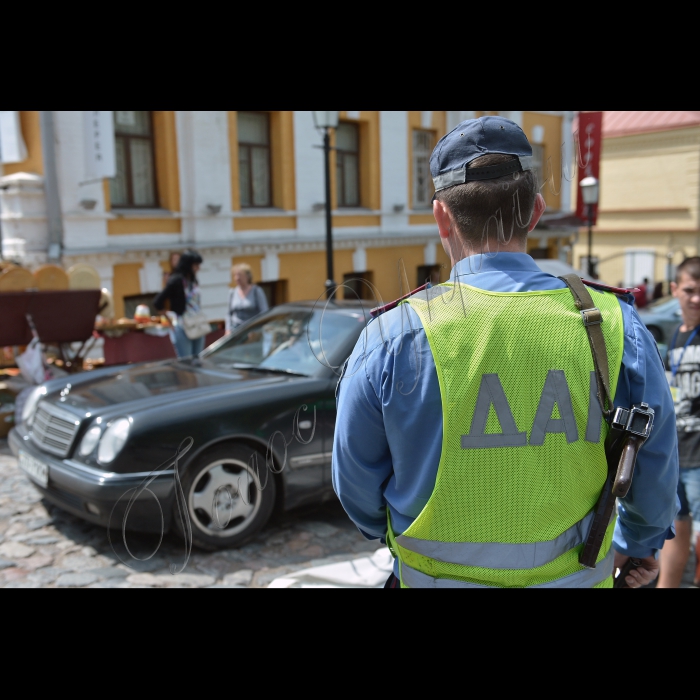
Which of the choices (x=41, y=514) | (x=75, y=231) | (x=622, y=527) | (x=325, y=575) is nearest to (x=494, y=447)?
(x=622, y=527)

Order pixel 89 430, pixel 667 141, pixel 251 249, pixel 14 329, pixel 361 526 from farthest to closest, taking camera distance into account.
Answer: pixel 667 141
pixel 251 249
pixel 14 329
pixel 89 430
pixel 361 526

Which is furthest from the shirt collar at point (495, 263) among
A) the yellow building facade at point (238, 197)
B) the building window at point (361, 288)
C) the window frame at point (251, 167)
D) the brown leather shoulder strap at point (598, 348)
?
the window frame at point (251, 167)

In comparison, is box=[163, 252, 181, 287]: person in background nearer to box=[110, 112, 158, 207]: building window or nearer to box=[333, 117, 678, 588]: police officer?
box=[110, 112, 158, 207]: building window

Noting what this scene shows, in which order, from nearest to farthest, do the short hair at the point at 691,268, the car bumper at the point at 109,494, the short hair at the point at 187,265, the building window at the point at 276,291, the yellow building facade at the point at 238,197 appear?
the short hair at the point at 691,268
the car bumper at the point at 109,494
the short hair at the point at 187,265
the yellow building facade at the point at 238,197
the building window at the point at 276,291

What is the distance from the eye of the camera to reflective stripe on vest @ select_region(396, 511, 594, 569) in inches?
56.4

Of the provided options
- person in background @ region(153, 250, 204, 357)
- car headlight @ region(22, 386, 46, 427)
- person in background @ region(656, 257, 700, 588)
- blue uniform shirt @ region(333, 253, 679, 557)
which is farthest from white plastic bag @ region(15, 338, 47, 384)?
blue uniform shirt @ region(333, 253, 679, 557)

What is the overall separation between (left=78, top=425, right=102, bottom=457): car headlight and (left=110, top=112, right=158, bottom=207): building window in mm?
8333

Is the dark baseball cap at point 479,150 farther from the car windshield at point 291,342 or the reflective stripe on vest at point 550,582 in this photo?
the car windshield at point 291,342

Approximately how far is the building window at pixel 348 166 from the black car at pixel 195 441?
9032mm

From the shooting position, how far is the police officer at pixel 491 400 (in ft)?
4.54

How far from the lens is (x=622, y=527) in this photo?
169 centimetres

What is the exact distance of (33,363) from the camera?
23.2 ft
